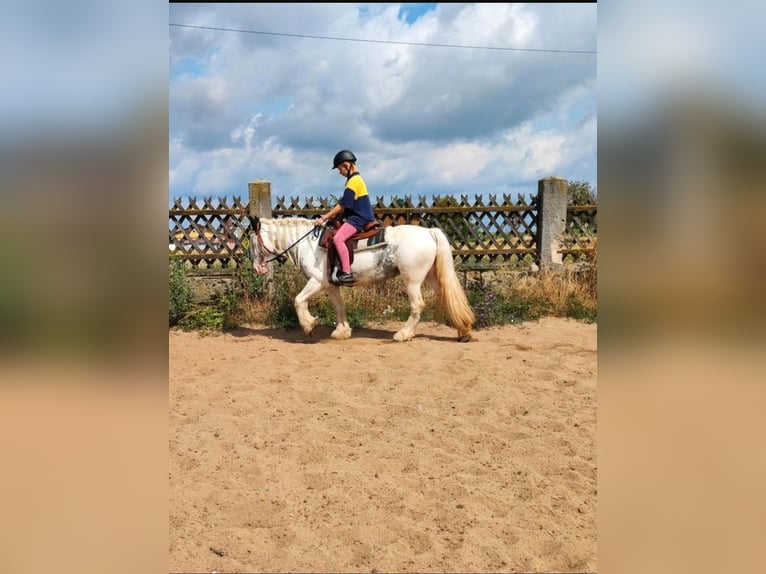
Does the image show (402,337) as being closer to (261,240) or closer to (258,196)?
(261,240)

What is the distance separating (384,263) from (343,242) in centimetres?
58

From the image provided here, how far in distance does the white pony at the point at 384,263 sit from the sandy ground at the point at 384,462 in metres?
0.74

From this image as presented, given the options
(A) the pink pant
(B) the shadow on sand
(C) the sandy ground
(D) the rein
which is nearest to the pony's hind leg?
(B) the shadow on sand

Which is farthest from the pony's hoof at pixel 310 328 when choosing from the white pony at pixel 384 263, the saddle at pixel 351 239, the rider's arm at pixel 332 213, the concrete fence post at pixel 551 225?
the concrete fence post at pixel 551 225

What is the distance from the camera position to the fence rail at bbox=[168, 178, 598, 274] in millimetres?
8844

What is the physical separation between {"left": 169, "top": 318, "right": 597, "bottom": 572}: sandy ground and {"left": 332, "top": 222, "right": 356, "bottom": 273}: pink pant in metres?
1.11

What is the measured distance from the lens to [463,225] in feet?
30.7

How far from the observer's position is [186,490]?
301cm

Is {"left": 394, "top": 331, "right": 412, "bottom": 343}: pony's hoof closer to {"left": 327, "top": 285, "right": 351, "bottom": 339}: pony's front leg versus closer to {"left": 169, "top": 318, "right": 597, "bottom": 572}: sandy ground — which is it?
{"left": 169, "top": 318, "right": 597, "bottom": 572}: sandy ground

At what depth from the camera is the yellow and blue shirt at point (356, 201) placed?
6.76 metres

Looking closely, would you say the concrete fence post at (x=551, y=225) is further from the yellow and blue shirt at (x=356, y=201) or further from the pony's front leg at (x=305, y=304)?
the pony's front leg at (x=305, y=304)
